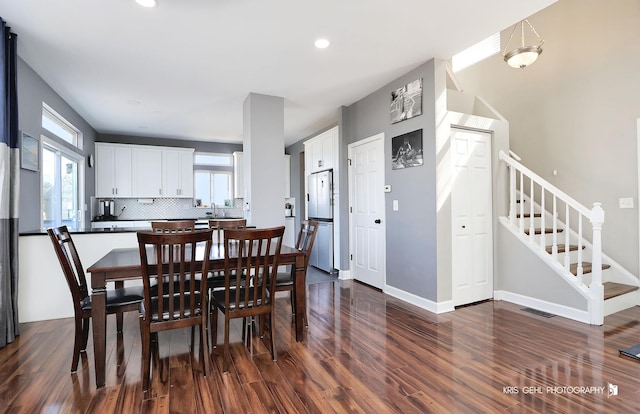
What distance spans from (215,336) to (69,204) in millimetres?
4083

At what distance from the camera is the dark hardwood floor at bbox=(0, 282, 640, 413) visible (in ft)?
6.05

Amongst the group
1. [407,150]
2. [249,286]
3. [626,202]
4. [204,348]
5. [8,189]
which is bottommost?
[204,348]

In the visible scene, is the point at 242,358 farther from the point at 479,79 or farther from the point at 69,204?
→ the point at 479,79

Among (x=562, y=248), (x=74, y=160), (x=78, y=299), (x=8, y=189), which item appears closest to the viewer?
(x=78, y=299)

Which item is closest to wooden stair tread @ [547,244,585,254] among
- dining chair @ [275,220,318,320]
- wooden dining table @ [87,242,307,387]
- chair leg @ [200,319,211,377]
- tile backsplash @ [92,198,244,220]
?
dining chair @ [275,220,318,320]

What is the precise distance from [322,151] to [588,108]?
3722mm

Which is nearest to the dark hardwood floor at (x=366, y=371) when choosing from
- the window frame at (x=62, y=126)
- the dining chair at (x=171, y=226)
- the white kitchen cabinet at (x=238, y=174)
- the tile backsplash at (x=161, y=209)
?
the dining chair at (x=171, y=226)

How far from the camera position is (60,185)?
4.68 m

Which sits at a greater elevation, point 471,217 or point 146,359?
point 471,217

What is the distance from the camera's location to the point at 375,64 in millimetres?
3508

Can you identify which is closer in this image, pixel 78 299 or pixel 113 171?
pixel 78 299

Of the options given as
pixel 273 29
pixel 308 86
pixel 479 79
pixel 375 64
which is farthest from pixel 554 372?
pixel 479 79

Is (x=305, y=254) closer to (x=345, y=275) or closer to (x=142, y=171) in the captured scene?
(x=345, y=275)

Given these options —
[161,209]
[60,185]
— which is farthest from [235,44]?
[161,209]
